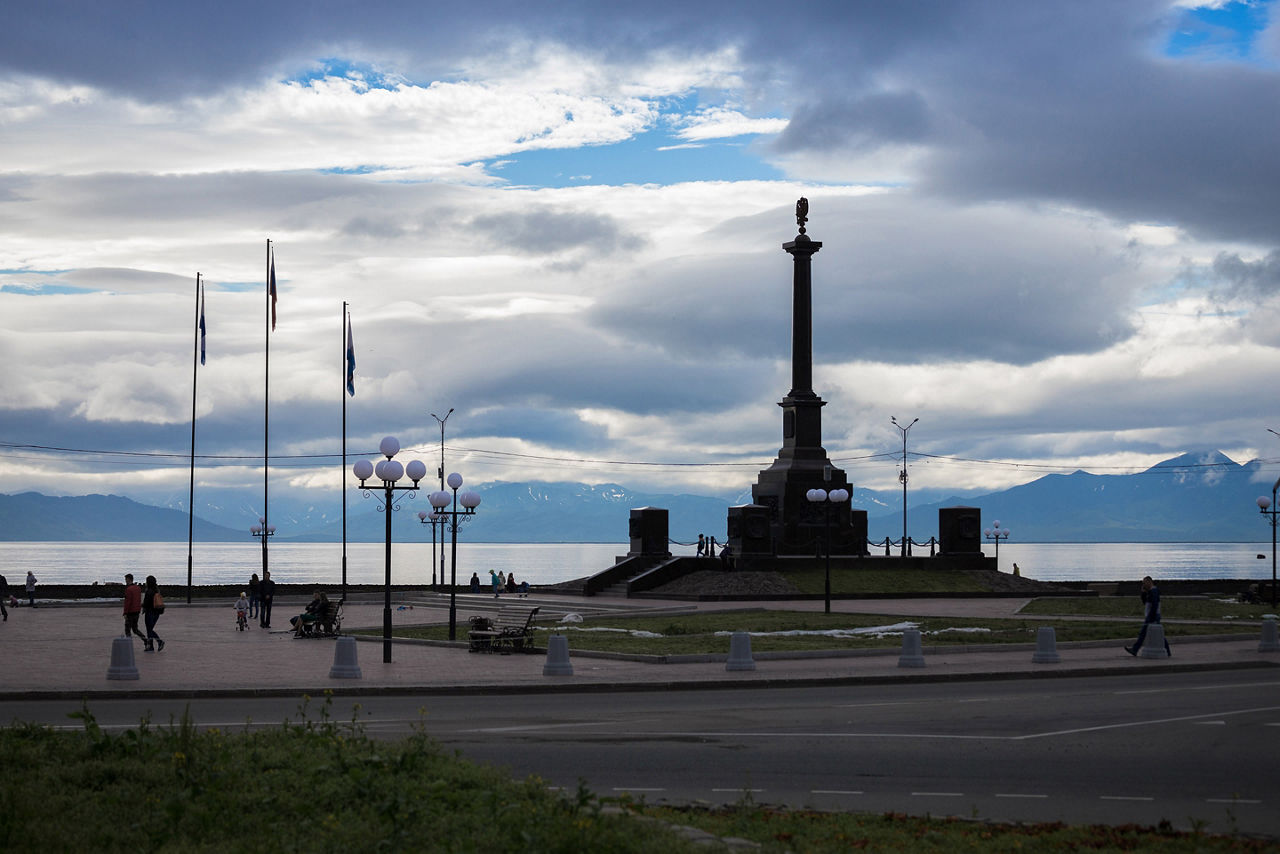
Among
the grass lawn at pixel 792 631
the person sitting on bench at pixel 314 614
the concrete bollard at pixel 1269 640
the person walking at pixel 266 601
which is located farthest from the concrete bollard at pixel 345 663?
the concrete bollard at pixel 1269 640

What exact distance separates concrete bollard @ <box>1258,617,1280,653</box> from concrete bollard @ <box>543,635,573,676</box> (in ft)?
54.7

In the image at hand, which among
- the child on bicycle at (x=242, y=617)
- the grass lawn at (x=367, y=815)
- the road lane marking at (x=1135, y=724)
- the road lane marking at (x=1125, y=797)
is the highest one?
the grass lawn at (x=367, y=815)

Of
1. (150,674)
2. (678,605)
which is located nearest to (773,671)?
(150,674)

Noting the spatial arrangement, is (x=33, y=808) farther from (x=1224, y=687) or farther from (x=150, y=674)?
(x=1224, y=687)

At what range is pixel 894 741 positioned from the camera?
15898mm

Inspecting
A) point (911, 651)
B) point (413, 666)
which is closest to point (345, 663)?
point (413, 666)

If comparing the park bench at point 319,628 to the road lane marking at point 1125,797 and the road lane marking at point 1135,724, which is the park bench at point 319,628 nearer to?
the road lane marking at point 1135,724

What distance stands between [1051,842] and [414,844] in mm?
4460

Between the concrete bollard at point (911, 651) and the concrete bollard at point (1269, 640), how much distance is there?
9.88m

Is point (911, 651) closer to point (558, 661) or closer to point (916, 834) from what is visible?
Answer: point (558, 661)

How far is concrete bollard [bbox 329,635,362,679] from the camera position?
76.7ft

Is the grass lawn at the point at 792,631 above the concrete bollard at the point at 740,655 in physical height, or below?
below

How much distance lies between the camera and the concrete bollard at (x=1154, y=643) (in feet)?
92.2

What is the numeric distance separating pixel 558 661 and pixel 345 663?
12.2 feet
